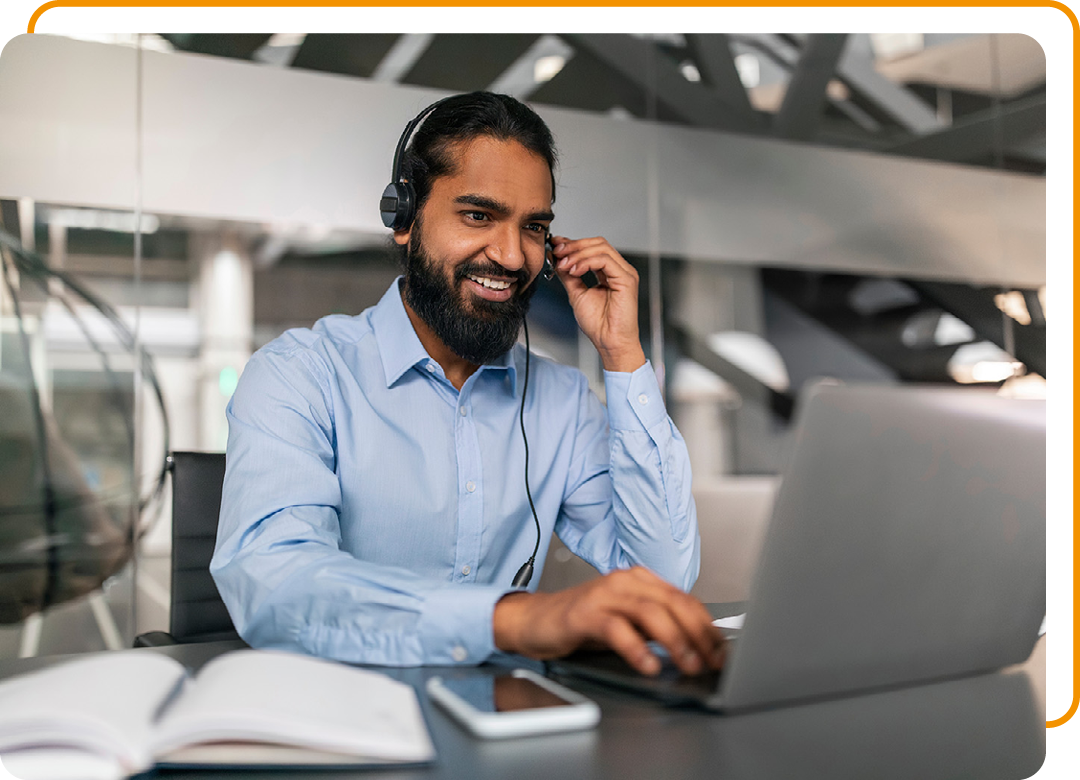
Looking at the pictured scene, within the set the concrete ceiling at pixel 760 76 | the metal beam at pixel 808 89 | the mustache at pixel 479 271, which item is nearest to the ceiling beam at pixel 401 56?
the concrete ceiling at pixel 760 76

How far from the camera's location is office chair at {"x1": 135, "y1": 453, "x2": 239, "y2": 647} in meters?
1.48

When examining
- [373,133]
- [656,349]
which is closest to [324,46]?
[373,133]

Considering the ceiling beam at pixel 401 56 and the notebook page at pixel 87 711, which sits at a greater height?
the ceiling beam at pixel 401 56

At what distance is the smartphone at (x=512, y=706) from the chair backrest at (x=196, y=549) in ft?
3.12

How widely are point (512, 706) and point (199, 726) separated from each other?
0.70ft

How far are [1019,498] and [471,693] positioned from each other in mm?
482

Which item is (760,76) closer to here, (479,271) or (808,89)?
(808,89)

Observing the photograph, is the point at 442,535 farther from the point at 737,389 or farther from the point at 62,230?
the point at 737,389

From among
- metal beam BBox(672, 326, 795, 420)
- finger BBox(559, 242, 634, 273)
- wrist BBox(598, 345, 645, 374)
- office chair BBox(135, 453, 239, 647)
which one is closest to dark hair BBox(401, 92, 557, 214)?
finger BBox(559, 242, 634, 273)

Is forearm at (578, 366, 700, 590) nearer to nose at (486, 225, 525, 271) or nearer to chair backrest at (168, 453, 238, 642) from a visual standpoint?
nose at (486, 225, 525, 271)

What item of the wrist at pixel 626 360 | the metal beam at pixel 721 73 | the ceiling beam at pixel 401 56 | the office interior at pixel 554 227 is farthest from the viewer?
the metal beam at pixel 721 73

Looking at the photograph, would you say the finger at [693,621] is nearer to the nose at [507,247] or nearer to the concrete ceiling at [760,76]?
the nose at [507,247]

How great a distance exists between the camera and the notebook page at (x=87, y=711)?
0.47 m

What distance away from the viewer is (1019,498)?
0.70 meters
